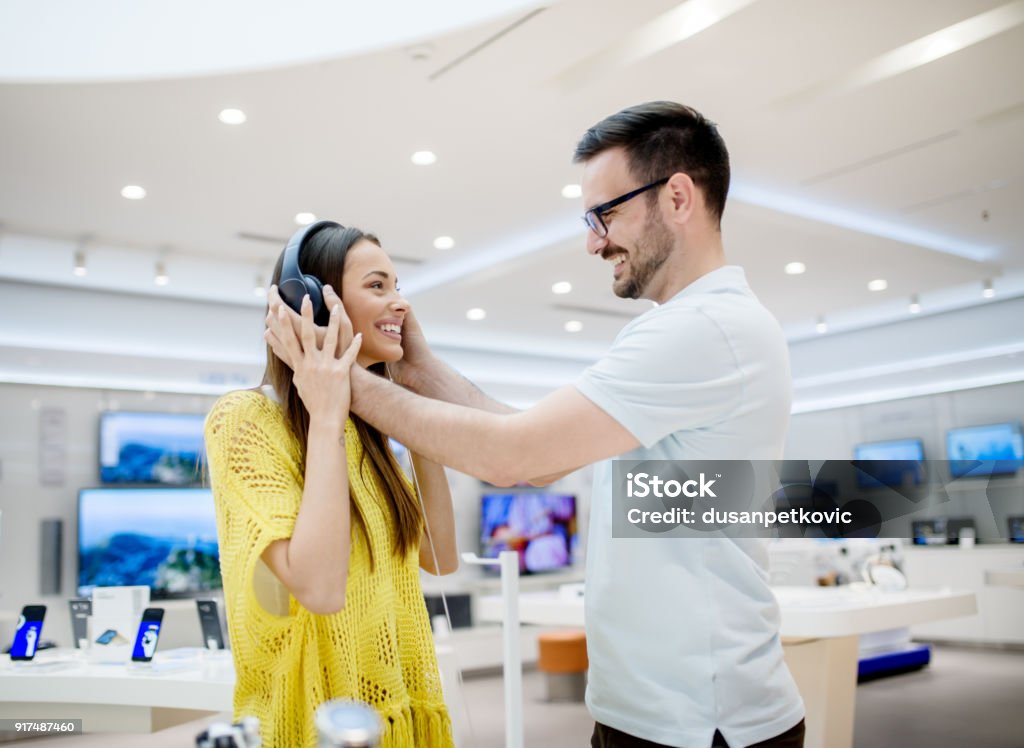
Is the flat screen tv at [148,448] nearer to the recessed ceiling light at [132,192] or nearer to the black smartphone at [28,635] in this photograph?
the recessed ceiling light at [132,192]

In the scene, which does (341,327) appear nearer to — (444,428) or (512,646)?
(444,428)

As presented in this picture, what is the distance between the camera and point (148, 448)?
8148 millimetres

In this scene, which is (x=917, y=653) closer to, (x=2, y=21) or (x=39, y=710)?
(x=39, y=710)

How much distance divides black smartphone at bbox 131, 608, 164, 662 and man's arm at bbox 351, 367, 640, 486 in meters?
2.42

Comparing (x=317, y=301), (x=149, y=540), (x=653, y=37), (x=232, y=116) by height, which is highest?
(x=653, y=37)

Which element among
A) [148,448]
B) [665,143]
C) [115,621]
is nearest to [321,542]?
[665,143]

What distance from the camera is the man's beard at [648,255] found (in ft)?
4.86

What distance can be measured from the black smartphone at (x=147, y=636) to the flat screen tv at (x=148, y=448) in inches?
183

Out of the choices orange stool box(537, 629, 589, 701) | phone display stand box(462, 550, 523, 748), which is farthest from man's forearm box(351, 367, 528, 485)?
orange stool box(537, 629, 589, 701)

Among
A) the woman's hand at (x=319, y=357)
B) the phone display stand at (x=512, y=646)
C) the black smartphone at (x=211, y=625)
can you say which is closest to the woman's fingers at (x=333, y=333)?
the woman's hand at (x=319, y=357)

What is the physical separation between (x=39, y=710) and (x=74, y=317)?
545 cm

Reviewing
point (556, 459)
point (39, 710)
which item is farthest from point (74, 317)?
point (556, 459)

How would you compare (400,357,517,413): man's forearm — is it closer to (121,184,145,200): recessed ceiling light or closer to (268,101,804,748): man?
(268,101,804,748): man

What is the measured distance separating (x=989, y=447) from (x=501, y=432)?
395 inches
